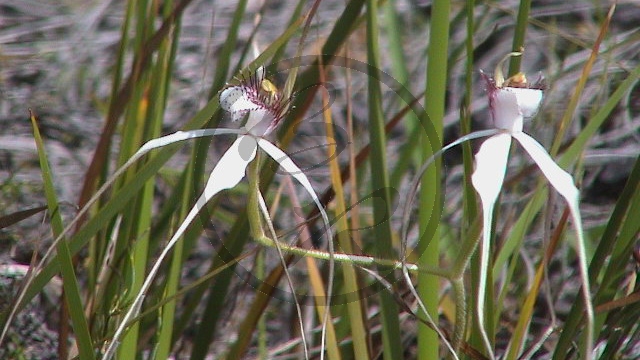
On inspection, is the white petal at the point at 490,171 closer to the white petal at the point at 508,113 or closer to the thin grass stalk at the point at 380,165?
the white petal at the point at 508,113

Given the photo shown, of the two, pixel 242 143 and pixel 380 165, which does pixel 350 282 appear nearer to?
pixel 380 165

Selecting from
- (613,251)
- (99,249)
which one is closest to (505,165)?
(613,251)

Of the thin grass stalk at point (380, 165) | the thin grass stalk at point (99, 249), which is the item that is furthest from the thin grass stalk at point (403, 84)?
the thin grass stalk at point (99, 249)

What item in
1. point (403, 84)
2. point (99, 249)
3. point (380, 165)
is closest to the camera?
point (380, 165)

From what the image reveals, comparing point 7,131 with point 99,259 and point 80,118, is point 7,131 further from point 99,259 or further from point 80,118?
point 99,259

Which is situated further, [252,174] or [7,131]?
[7,131]

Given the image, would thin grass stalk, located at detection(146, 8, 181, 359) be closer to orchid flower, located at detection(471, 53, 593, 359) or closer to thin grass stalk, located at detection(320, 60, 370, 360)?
thin grass stalk, located at detection(320, 60, 370, 360)

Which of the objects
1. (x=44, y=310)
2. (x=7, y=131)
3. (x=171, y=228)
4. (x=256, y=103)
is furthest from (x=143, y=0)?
(x=7, y=131)
